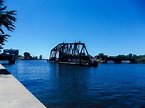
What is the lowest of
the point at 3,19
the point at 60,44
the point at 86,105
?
the point at 86,105

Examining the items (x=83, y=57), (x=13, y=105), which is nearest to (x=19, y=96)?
(x=13, y=105)

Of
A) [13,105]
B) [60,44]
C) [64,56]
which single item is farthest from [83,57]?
[13,105]

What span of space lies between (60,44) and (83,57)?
44.0 m

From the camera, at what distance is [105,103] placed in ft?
52.3

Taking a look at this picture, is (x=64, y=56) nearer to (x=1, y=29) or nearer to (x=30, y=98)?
(x=1, y=29)

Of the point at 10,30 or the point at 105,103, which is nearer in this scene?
the point at 105,103

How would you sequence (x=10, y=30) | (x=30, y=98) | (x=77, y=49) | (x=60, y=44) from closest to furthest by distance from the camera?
(x=30, y=98) < (x=10, y=30) < (x=77, y=49) < (x=60, y=44)

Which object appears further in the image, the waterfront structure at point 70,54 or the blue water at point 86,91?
the waterfront structure at point 70,54

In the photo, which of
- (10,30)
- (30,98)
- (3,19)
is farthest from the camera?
(10,30)

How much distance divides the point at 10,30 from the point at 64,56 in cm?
12228

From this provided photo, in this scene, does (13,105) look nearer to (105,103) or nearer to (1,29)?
(105,103)

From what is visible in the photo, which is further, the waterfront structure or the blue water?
the waterfront structure

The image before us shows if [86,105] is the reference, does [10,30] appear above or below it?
above

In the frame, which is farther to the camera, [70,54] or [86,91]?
[70,54]
